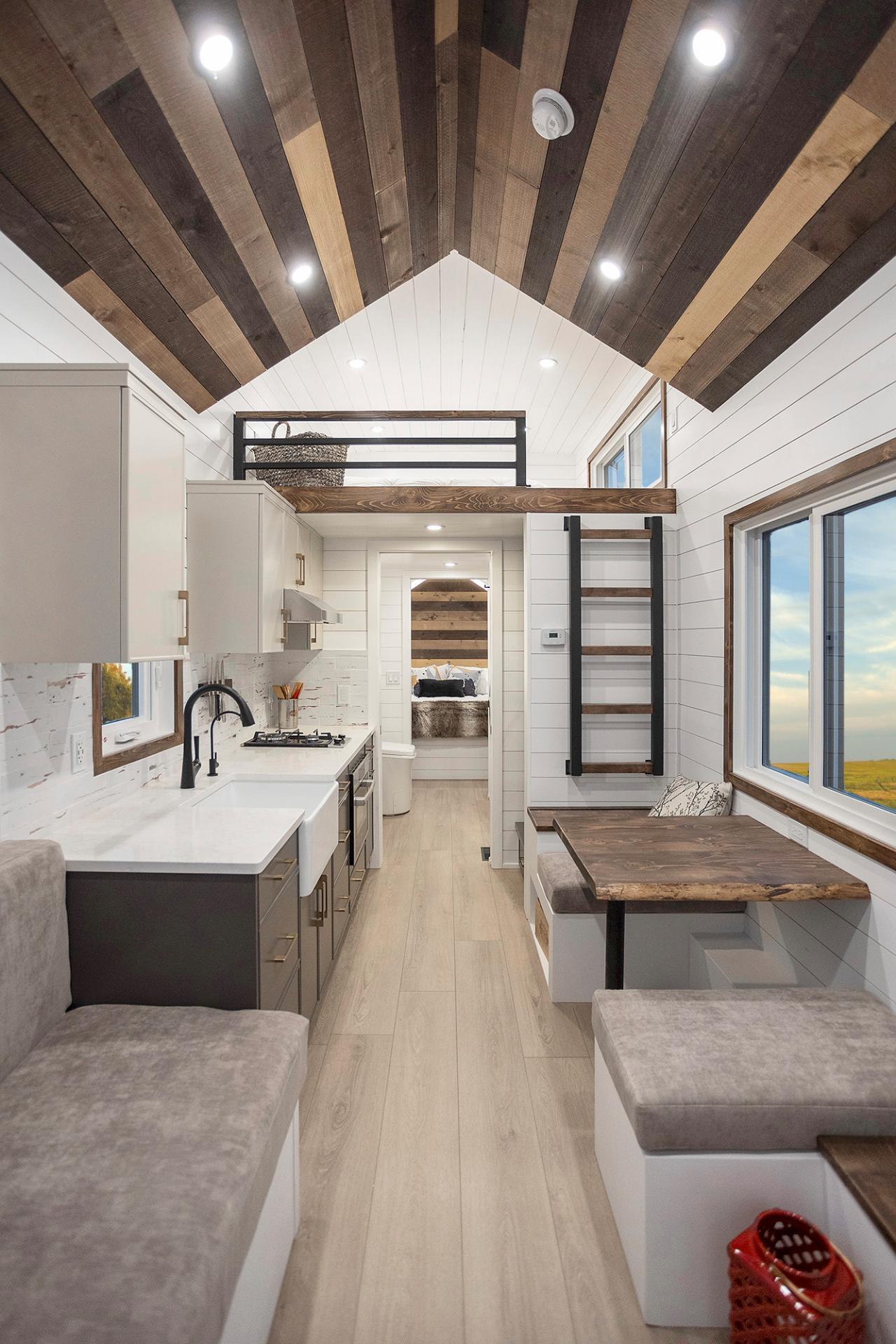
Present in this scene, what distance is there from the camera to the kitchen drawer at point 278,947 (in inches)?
70.3

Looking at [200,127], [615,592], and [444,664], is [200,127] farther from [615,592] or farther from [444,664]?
[444,664]

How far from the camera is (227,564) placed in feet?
9.77

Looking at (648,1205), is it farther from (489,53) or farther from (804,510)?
(489,53)

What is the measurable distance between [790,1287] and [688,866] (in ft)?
3.32

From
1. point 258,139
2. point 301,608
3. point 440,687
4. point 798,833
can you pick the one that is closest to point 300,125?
point 258,139

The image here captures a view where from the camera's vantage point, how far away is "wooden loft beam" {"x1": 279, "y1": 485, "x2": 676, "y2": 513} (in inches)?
144

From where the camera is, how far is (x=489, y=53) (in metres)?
2.13

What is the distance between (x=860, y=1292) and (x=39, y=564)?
2.30 metres

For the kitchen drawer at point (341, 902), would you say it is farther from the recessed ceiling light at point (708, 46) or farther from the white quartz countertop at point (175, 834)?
the recessed ceiling light at point (708, 46)

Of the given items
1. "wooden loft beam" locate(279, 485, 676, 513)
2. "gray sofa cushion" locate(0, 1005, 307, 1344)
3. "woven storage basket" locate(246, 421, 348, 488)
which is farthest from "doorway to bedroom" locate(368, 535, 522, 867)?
"gray sofa cushion" locate(0, 1005, 307, 1344)

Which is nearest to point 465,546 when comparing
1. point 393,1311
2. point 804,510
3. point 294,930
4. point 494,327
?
point 494,327

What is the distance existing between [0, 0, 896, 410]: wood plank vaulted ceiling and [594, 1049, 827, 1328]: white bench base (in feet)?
7.41

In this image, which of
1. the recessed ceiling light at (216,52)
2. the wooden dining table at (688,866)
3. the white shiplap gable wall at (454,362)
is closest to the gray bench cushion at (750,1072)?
the wooden dining table at (688,866)

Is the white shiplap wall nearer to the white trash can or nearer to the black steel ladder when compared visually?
the black steel ladder
